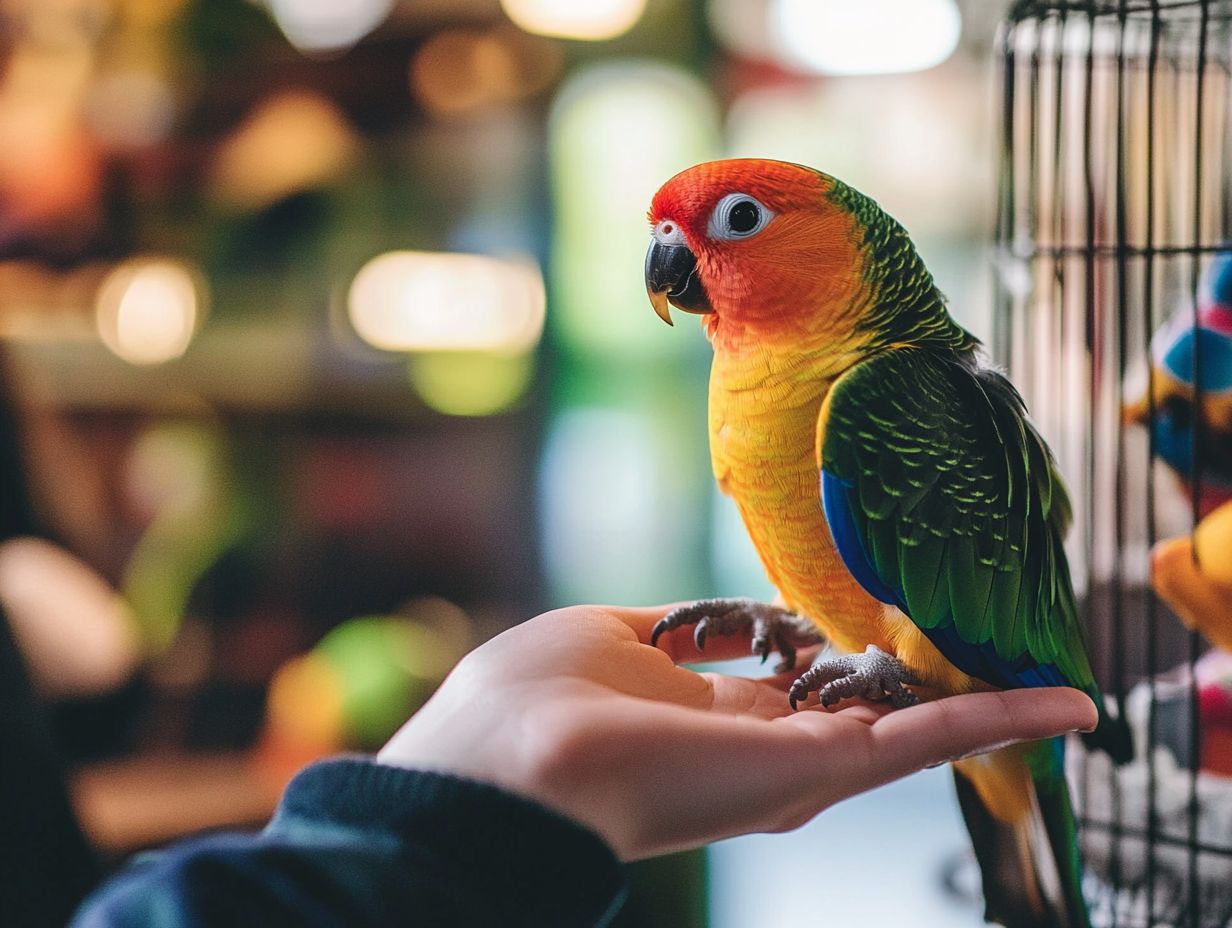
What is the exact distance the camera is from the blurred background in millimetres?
1120

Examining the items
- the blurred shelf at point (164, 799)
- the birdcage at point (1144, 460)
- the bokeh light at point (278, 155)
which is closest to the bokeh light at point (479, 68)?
the bokeh light at point (278, 155)

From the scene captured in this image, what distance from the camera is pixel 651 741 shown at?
1.24 feet

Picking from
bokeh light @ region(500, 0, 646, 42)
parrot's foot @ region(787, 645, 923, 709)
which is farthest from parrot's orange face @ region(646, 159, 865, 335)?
bokeh light @ region(500, 0, 646, 42)

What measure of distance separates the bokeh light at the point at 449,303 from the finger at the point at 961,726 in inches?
32.7

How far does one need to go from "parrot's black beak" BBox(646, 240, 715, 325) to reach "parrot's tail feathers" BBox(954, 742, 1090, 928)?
25 cm

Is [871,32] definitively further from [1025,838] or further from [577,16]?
[1025,838]

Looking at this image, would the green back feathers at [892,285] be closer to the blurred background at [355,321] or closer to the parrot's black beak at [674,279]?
the parrot's black beak at [674,279]

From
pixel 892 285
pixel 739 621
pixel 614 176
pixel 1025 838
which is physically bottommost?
pixel 1025 838

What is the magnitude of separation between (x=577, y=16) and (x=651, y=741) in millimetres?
964

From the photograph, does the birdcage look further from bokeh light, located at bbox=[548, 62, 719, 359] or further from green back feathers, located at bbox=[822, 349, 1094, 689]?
bokeh light, located at bbox=[548, 62, 719, 359]

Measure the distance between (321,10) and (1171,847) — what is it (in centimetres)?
112

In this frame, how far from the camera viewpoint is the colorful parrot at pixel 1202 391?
0.52 m

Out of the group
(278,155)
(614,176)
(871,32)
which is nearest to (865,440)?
(871,32)

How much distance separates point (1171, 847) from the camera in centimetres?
58
